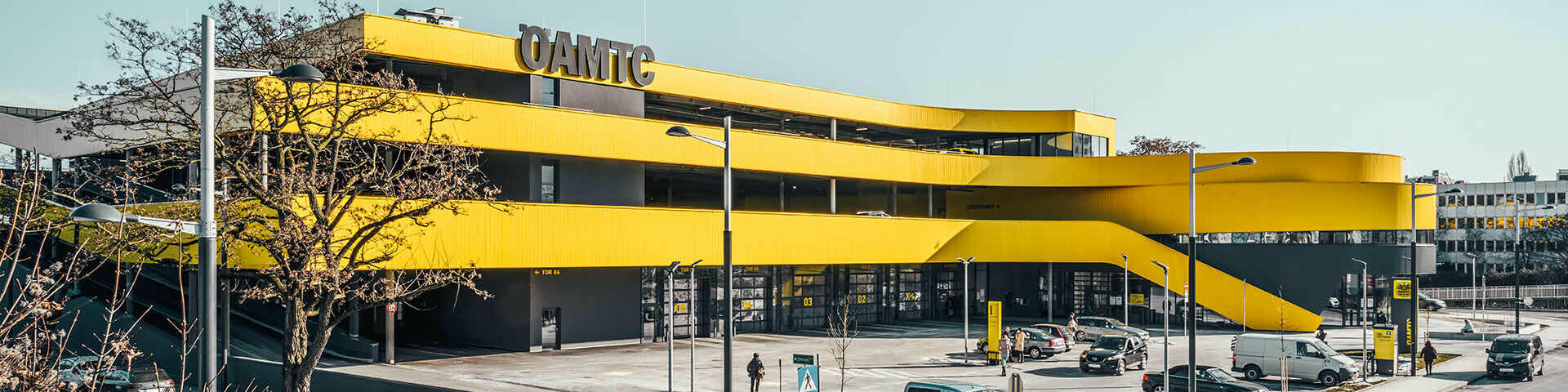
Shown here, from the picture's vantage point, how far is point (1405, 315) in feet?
155

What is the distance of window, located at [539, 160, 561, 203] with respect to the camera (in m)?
44.7

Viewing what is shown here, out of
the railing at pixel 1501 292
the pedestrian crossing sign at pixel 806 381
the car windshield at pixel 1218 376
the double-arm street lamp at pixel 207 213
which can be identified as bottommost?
the railing at pixel 1501 292

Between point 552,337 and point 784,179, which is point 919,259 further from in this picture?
point 552,337

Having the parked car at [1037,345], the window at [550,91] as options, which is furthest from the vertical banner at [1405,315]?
the window at [550,91]

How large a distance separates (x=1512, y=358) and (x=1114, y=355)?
1444 centimetres

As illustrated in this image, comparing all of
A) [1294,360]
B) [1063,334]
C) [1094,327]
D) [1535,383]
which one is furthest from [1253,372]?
[1094,327]

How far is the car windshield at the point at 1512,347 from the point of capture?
42688 mm

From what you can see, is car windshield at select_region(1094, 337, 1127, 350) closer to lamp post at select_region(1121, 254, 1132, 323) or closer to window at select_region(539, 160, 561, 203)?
lamp post at select_region(1121, 254, 1132, 323)

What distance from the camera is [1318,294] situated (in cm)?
6025

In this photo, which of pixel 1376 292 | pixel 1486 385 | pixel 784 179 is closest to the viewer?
pixel 1486 385

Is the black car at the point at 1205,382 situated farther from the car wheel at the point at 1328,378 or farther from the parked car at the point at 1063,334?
the parked car at the point at 1063,334

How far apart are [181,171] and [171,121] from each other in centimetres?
1898

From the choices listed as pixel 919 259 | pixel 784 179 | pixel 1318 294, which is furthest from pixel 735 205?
pixel 1318 294

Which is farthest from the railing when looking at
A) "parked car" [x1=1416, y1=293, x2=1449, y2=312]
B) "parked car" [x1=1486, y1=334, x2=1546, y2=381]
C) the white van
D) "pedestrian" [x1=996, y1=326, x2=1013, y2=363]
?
"pedestrian" [x1=996, y1=326, x2=1013, y2=363]
